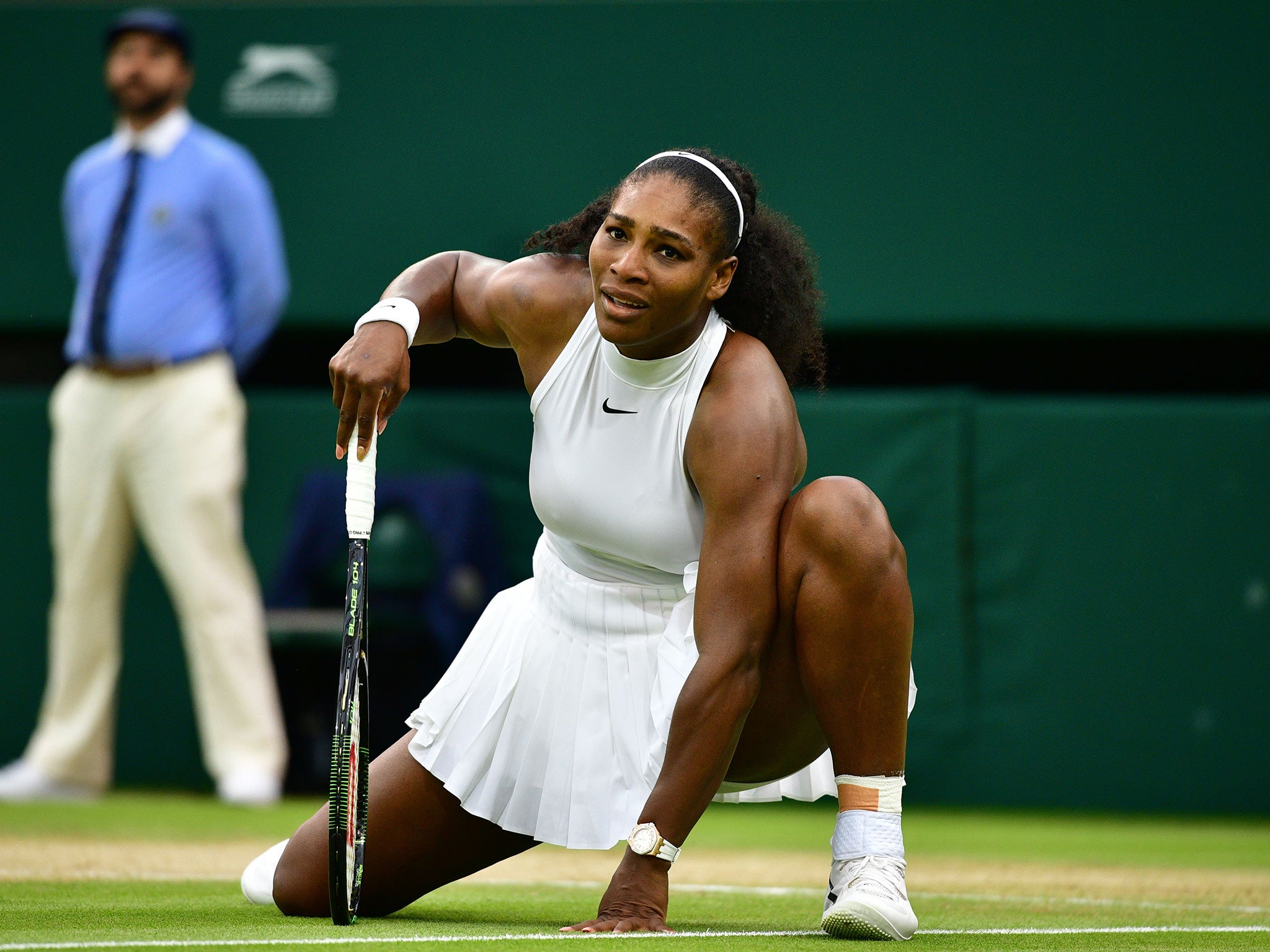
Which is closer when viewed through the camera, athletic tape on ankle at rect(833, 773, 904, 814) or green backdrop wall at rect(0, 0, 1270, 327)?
athletic tape on ankle at rect(833, 773, 904, 814)

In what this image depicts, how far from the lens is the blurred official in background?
6.59 metres

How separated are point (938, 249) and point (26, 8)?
13.6 feet

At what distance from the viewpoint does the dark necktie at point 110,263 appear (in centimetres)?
677

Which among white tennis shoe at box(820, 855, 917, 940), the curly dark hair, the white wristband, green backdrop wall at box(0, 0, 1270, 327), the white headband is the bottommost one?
white tennis shoe at box(820, 855, 917, 940)

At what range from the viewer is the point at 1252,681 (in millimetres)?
6852

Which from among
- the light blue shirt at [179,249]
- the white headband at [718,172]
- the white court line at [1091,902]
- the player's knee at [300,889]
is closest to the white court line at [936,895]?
the white court line at [1091,902]

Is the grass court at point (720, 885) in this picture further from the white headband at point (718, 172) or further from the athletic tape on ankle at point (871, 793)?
the white headband at point (718, 172)

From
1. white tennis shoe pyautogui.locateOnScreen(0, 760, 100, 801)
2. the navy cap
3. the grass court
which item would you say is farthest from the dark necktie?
the grass court

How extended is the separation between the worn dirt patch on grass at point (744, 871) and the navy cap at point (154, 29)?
3229mm

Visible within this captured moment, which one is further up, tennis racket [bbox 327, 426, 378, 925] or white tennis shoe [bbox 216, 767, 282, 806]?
tennis racket [bbox 327, 426, 378, 925]

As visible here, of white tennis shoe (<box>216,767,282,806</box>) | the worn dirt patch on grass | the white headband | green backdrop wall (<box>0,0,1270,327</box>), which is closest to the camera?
the white headband

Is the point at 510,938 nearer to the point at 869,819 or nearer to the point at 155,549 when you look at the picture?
the point at 869,819

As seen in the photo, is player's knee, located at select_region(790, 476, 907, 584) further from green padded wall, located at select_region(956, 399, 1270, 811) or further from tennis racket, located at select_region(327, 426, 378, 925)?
green padded wall, located at select_region(956, 399, 1270, 811)

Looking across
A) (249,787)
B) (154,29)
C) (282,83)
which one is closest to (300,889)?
(249,787)
